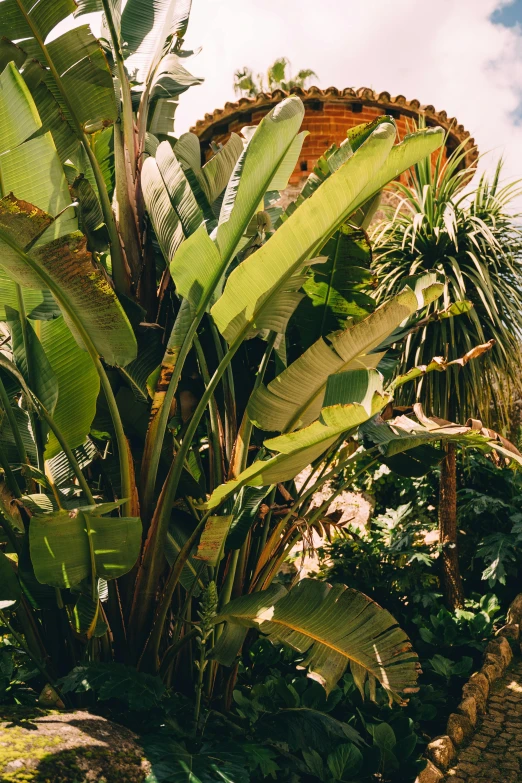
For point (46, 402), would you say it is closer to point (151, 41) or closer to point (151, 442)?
point (151, 442)

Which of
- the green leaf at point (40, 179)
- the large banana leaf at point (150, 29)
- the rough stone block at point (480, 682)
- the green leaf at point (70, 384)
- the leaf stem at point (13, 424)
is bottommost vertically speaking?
the rough stone block at point (480, 682)

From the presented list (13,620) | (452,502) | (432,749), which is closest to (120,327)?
(13,620)

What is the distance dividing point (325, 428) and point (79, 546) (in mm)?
1124

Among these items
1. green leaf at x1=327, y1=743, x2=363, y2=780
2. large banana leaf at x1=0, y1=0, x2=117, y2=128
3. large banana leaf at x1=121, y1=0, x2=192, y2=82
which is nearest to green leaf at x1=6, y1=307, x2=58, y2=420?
large banana leaf at x1=0, y1=0, x2=117, y2=128

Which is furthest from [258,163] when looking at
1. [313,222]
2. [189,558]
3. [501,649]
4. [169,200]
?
[501,649]

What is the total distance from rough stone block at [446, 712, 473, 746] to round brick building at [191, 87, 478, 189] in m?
7.64

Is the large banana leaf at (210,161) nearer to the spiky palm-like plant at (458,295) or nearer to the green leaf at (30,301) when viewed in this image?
the green leaf at (30,301)

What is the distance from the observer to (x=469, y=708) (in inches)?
156

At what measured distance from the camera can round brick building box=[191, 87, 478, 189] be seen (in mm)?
9328

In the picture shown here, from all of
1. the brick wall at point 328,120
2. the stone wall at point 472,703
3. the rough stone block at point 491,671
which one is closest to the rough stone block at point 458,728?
the stone wall at point 472,703

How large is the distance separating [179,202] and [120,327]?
0.78 metres

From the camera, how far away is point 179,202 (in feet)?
10.0

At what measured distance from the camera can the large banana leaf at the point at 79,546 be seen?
2.56 meters

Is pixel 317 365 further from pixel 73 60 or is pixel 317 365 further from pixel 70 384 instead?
pixel 73 60
